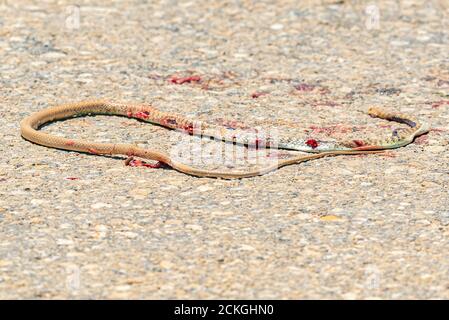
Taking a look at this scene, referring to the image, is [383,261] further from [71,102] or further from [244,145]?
[71,102]

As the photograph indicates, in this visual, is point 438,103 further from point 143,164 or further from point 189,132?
point 143,164

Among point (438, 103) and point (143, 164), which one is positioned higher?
point (438, 103)

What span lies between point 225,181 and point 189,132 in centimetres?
114

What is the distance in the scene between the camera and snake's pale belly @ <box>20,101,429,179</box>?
274 inches

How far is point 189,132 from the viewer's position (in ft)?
25.2

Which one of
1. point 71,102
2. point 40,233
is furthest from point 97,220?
point 71,102

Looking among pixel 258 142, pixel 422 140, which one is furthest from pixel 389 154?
pixel 258 142

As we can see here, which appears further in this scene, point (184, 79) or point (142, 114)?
point (184, 79)

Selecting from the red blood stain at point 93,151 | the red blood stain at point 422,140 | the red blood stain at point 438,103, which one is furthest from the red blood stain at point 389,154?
the red blood stain at point 93,151

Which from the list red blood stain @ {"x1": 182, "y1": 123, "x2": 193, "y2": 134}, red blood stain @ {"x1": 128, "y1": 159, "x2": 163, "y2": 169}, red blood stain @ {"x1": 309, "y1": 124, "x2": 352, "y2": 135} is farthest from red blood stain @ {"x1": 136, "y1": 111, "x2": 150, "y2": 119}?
red blood stain @ {"x1": 309, "y1": 124, "x2": 352, "y2": 135}

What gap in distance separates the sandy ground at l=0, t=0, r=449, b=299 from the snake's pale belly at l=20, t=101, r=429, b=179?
90 mm

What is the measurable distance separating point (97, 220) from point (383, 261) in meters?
1.70

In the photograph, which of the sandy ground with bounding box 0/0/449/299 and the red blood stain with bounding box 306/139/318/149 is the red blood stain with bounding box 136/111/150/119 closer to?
the sandy ground with bounding box 0/0/449/299

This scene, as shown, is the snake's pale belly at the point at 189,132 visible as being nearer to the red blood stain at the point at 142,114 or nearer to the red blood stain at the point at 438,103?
the red blood stain at the point at 142,114
